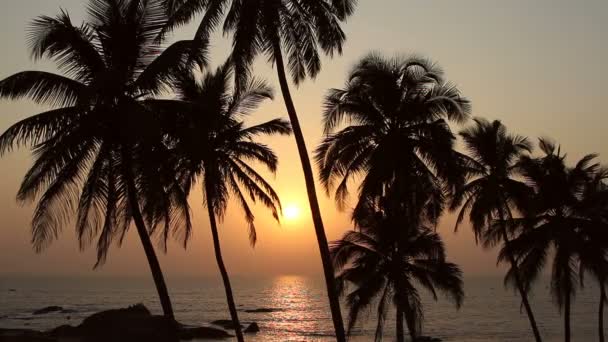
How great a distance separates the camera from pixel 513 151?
2944cm

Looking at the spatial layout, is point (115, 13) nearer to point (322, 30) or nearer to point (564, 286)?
point (322, 30)

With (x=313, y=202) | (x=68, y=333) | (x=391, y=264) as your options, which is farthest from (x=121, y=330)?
(x=391, y=264)

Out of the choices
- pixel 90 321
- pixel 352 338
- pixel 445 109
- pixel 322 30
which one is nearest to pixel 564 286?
pixel 445 109

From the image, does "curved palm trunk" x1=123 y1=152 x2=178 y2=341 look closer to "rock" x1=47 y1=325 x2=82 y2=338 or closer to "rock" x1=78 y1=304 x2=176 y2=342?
"rock" x1=78 y1=304 x2=176 y2=342

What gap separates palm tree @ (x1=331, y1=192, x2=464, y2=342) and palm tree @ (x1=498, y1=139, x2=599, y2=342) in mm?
3887

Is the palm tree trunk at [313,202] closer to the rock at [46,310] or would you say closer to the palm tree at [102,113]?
the palm tree at [102,113]

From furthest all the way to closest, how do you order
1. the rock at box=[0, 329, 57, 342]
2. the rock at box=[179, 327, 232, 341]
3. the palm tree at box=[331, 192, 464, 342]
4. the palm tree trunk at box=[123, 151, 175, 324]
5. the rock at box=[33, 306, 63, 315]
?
the rock at box=[33, 306, 63, 315], the rock at box=[179, 327, 232, 341], the palm tree at box=[331, 192, 464, 342], the palm tree trunk at box=[123, 151, 175, 324], the rock at box=[0, 329, 57, 342]

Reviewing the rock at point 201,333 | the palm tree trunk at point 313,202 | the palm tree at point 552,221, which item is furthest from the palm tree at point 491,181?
the rock at point 201,333

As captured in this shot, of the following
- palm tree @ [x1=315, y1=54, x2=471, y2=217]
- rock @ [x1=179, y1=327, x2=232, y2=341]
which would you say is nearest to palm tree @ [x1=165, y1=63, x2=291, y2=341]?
palm tree @ [x1=315, y1=54, x2=471, y2=217]

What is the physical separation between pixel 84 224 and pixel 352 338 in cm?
5193

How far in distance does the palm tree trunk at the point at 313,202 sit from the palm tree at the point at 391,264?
9.13 metres

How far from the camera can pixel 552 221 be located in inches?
1159

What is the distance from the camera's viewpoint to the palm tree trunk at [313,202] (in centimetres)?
1705

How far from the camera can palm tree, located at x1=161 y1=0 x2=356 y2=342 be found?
17500 mm
